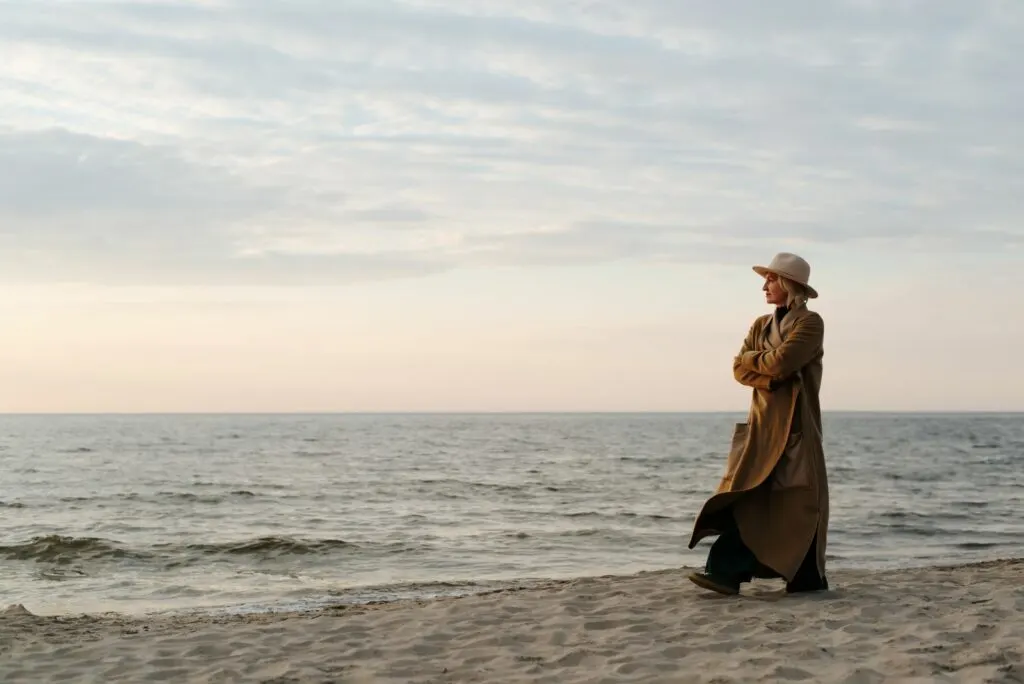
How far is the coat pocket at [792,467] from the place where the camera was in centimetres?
629

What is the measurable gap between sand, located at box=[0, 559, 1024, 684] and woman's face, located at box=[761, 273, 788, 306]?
188 centimetres

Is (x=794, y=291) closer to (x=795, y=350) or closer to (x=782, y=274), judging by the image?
(x=782, y=274)

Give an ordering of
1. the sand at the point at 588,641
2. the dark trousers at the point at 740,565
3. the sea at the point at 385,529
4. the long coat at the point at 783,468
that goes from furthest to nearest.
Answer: the sea at the point at 385,529
the dark trousers at the point at 740,565
the long coat at the point at 783,468
the sand at the point at 588,641

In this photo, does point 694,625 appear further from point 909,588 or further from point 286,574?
point 286,574

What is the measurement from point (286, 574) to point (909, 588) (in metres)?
6.58

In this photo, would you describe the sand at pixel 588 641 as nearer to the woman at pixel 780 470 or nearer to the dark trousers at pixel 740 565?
the dark trousers at pixel 740 565

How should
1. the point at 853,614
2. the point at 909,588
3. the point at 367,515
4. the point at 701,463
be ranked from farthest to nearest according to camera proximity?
the point at 701,463 < the point at 367,515 < the point at 909,588 < the point at 853,614

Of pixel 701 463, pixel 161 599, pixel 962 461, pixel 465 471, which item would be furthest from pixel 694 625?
pixel 962 461

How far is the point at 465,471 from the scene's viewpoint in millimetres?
29094

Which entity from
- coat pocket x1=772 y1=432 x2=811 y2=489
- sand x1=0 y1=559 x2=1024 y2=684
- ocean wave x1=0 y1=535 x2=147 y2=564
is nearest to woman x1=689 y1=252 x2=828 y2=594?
coat pocket x1=772 y1=432 x2=811 y2=489

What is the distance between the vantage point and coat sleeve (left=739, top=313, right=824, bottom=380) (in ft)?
20.7

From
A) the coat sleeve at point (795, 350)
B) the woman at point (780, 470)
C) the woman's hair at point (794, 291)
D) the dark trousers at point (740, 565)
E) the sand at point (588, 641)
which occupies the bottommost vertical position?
the sand at point (588, 641)

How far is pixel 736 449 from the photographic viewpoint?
6570 millimetres

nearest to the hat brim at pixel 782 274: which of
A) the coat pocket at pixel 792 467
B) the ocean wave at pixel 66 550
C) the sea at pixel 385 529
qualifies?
the coat pocket at pixel 792 467
